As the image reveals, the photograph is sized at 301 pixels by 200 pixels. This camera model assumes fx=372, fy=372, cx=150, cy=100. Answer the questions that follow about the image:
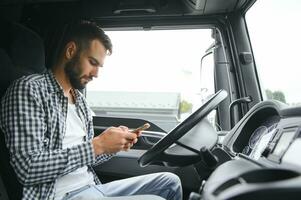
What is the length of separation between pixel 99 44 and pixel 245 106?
A: 1.03 metres

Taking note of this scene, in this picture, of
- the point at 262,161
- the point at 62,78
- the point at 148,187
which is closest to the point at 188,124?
the point at 262,161

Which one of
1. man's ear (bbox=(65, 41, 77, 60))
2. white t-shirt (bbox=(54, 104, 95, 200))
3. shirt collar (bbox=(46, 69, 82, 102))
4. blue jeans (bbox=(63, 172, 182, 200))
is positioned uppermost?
man's ear (bbox=(65, 41, 77, 60))

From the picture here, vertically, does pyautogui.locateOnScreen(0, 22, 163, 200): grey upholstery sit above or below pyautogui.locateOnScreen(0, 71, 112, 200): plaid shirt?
above

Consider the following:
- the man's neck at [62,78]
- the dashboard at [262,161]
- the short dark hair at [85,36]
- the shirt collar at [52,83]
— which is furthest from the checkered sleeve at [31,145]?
the dashboard at [262,161]

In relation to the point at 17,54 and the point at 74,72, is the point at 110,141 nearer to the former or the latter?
the point at 74,72

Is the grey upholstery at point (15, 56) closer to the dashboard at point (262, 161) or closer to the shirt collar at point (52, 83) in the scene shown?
the shirt collar at point (52, 83)

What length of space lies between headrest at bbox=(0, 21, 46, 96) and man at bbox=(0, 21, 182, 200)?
0.54 ft

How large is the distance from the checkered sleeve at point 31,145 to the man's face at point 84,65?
0.24m

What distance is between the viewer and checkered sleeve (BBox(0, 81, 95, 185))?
129 cm

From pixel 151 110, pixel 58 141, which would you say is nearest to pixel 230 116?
pixel 151 110

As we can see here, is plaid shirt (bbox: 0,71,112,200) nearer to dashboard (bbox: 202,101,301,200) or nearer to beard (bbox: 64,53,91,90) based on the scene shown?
beard (bbox: 64,53,91,90)

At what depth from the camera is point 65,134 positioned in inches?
59.2

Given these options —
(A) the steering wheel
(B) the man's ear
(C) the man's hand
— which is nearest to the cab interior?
(A) the steering wheel

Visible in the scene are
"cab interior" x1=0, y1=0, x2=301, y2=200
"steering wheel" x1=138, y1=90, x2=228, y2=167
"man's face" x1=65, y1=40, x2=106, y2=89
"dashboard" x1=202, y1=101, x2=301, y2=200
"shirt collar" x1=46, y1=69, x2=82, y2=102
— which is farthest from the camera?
"man's face" x1=65, y1=40, x2=106, y2=89
